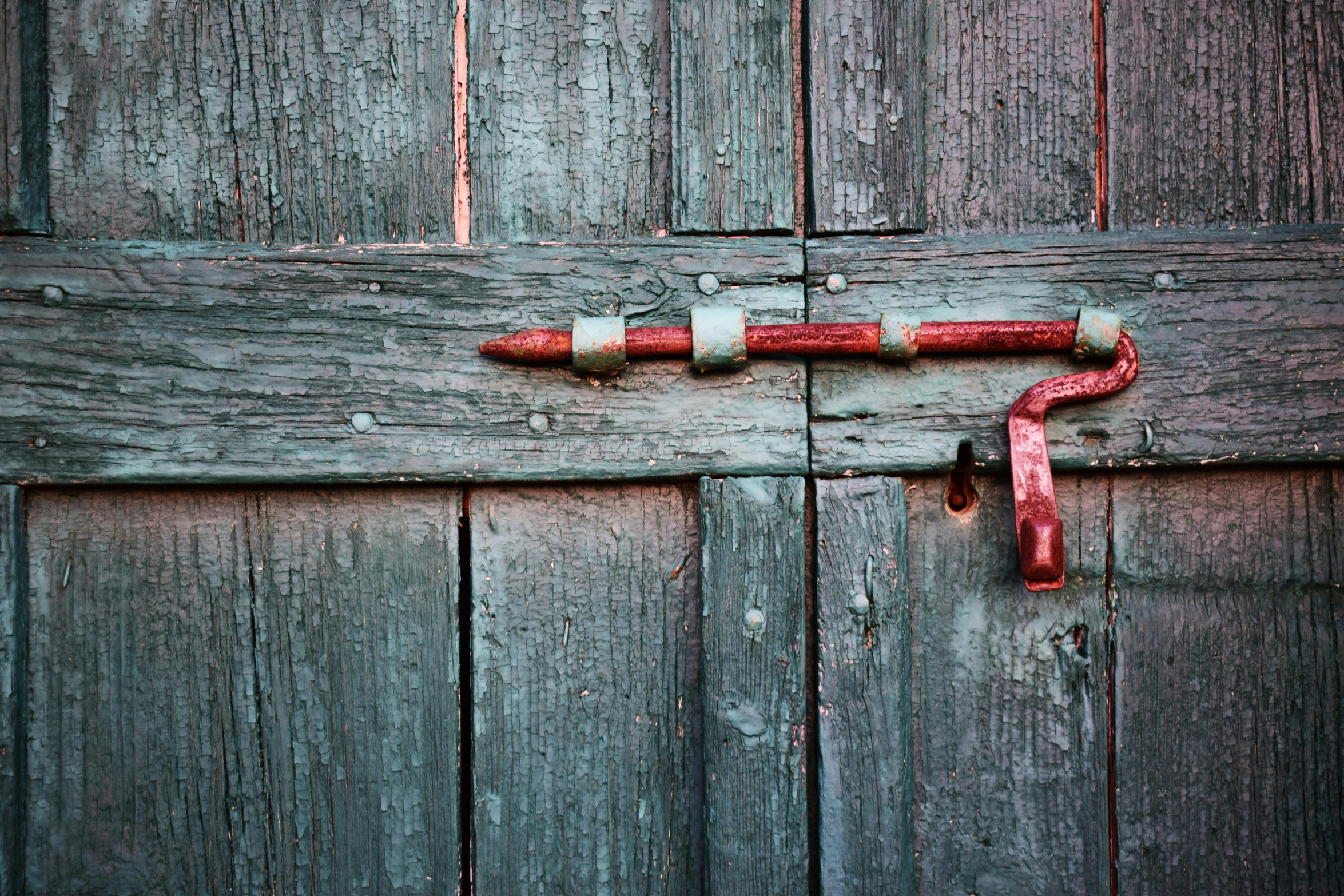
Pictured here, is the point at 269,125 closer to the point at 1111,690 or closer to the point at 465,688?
the point at 465,688

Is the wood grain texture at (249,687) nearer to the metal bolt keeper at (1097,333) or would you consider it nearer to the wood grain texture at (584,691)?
the wood grain texture at (584,691)

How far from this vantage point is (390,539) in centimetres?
68

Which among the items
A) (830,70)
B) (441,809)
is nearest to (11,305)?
(441,809)

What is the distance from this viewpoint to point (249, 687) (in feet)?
2.21

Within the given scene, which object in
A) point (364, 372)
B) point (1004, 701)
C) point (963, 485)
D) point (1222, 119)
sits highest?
point (1222, 119)

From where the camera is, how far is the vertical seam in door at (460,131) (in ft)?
2.24

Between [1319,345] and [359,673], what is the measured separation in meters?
0.86

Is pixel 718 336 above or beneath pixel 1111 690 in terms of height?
above

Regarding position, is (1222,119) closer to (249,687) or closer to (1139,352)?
(1139,352)

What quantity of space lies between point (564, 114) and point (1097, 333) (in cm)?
48

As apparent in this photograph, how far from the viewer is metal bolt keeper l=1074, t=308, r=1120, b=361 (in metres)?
0.63

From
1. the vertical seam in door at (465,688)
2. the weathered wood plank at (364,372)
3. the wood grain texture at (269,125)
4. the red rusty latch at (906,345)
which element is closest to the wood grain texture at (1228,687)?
the red rusty latch at (906,345)

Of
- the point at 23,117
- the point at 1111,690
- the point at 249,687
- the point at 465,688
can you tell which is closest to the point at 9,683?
the point at 249,687

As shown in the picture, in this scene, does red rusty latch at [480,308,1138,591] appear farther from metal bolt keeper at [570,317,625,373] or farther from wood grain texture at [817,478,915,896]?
wood grain texture at [817,478,915,896]
